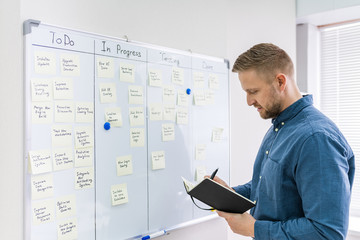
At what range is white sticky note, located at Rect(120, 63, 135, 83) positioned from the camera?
1.53 meters

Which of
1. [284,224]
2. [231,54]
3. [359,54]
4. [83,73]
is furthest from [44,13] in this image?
[359,54]

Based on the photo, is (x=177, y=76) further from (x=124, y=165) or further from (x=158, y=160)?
(x=124, y=165)

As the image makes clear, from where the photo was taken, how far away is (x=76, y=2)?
1.38m

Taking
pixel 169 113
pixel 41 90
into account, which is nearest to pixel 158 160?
pixel 169 113

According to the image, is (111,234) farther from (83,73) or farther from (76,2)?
(76,2)

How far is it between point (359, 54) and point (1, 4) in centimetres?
275

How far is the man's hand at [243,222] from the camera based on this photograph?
4.10ft

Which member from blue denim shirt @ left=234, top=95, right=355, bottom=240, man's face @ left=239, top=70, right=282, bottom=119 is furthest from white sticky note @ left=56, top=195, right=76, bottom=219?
man's face @ left=239, top=70, right=282, bottom=119

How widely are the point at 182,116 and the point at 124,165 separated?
0.47 m

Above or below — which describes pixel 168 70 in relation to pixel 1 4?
below

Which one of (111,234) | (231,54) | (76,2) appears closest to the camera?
(76,2)

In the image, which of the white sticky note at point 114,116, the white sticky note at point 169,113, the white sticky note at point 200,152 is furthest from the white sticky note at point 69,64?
the white sticky note at point 200,152

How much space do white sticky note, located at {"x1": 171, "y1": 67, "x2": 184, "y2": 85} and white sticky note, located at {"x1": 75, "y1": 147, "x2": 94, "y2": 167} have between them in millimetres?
630

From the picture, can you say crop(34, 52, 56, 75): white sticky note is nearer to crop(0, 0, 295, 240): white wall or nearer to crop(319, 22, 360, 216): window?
crop(0, 0, 295, 240): white wall
